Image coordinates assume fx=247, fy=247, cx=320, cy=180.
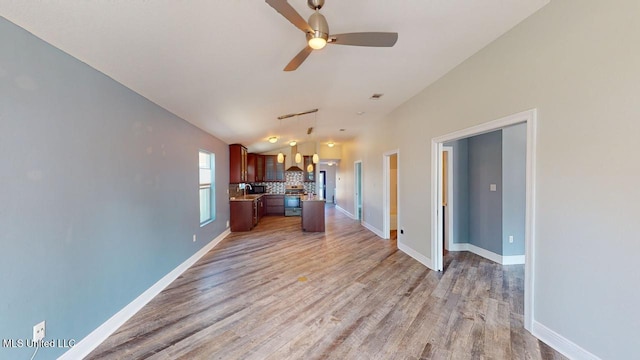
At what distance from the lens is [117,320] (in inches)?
94.7

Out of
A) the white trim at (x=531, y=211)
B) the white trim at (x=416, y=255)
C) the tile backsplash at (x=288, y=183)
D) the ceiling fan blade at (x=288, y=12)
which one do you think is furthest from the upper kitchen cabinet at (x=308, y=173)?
the ceiling fan blade at (x=288, y=12)

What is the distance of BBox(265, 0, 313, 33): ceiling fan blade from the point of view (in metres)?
1.46

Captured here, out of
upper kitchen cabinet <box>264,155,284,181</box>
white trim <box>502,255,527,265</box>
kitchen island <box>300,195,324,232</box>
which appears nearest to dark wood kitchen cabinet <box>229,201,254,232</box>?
kitchen island <box>300,195,324,232</box>

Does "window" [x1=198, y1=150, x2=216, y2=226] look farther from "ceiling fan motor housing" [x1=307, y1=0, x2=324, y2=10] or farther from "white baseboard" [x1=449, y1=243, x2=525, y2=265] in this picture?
"white baseboard" [x1=449, y1=243, x2=525, y2=265]

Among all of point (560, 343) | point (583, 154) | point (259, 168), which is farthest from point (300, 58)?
point (259, 168)

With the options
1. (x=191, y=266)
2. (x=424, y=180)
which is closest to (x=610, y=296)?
(x=424, y=180)

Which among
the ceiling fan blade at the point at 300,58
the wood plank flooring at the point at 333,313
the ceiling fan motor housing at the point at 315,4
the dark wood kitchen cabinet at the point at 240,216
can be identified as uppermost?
the ceiling fan motor housing at the point at 315,4

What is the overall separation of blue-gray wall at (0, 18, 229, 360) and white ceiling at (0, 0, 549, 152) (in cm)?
25

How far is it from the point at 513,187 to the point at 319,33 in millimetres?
4168

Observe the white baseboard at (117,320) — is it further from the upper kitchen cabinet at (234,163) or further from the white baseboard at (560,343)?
the white baseboard at (560,343)

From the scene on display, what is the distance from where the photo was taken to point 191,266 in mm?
4129

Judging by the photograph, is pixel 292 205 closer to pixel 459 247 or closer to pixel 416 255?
pixel 416 255

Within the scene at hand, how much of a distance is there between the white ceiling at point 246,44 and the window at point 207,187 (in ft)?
5.83

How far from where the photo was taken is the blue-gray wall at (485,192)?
164 inches
